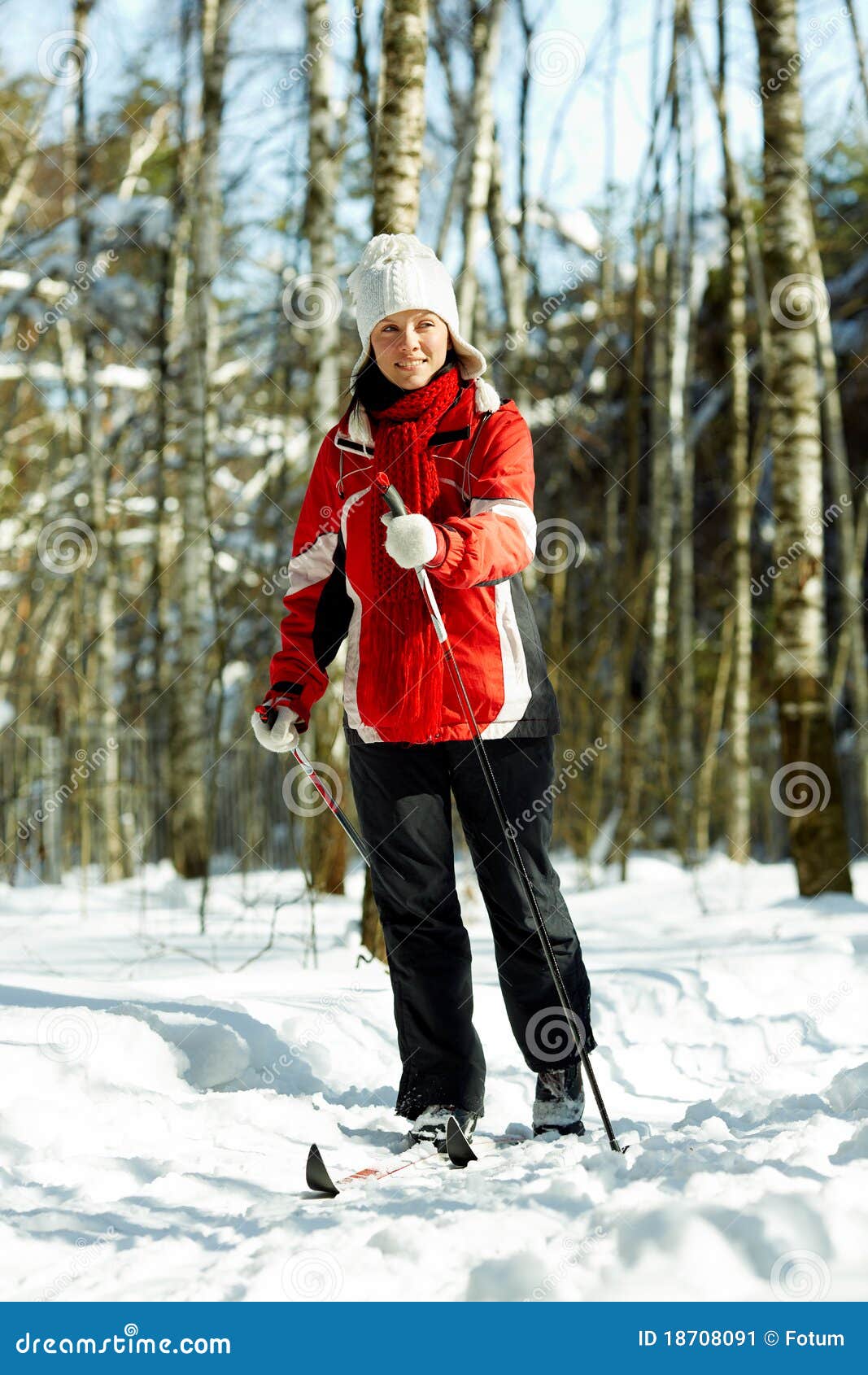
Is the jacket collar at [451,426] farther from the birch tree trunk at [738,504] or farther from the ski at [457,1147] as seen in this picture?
the birch tree trunk at [738,504]

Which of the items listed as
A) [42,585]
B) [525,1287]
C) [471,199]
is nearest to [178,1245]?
[525,1287]

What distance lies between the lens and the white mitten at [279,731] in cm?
→ 309

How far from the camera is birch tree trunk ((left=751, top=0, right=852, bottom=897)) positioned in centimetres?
601

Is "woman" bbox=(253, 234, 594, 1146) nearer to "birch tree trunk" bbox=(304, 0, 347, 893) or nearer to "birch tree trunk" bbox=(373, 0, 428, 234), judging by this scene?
"birch tree trunk" bbox=(373, 0, 428, 234)

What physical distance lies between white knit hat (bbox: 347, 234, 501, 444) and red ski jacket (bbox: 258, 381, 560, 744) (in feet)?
0.15

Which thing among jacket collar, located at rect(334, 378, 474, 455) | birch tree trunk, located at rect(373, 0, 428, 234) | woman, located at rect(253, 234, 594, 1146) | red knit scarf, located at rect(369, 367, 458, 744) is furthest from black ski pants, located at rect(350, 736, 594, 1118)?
birch tree trunk, located at rect(373, 0, 428, 234)

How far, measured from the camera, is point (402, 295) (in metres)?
3.00

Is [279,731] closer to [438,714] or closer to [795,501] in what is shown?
[438,714]

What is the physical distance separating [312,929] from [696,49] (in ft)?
27.1

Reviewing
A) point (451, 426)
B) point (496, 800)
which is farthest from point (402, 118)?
point (496, 800)

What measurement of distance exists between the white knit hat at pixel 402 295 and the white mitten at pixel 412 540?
1.74ft

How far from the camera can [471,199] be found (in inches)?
328
